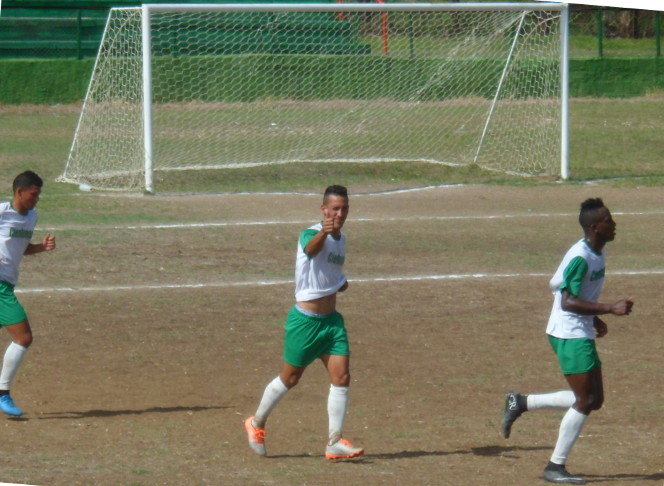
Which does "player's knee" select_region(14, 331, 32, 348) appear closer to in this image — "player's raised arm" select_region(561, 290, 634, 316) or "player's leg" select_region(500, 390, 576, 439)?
"player's leg" select_region(500, 390, 576, 439)

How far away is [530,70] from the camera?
22906 mm

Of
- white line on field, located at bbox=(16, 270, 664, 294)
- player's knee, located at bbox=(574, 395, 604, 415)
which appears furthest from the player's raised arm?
white line on field, located at bbox=(16, 270, 664, 294)

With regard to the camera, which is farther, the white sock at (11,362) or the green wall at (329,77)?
the green wall at (329,77)

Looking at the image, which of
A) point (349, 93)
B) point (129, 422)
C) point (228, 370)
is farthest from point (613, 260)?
point (349, 93)

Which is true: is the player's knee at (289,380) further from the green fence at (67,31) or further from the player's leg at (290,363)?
the green fence at (67,31)

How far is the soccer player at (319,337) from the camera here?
723 cm

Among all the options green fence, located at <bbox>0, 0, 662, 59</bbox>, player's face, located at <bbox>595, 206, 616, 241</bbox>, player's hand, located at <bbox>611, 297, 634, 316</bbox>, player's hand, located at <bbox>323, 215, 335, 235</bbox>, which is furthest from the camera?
green fence, located at <bbox>0, 0, 662, 59</bbox>

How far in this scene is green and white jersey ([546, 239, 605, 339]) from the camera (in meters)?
6.87

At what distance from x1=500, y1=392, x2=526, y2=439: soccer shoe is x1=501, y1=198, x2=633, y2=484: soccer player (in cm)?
55

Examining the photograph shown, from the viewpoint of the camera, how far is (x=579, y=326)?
693 centimetres

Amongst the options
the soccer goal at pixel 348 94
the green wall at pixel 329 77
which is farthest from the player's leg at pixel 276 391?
the green wall at pixel 329 77

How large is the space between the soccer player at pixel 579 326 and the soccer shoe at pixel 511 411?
546mm

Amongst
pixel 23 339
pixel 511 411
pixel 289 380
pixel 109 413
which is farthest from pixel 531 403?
pixel 23 339

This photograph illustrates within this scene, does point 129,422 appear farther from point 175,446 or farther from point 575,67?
point 575,67
